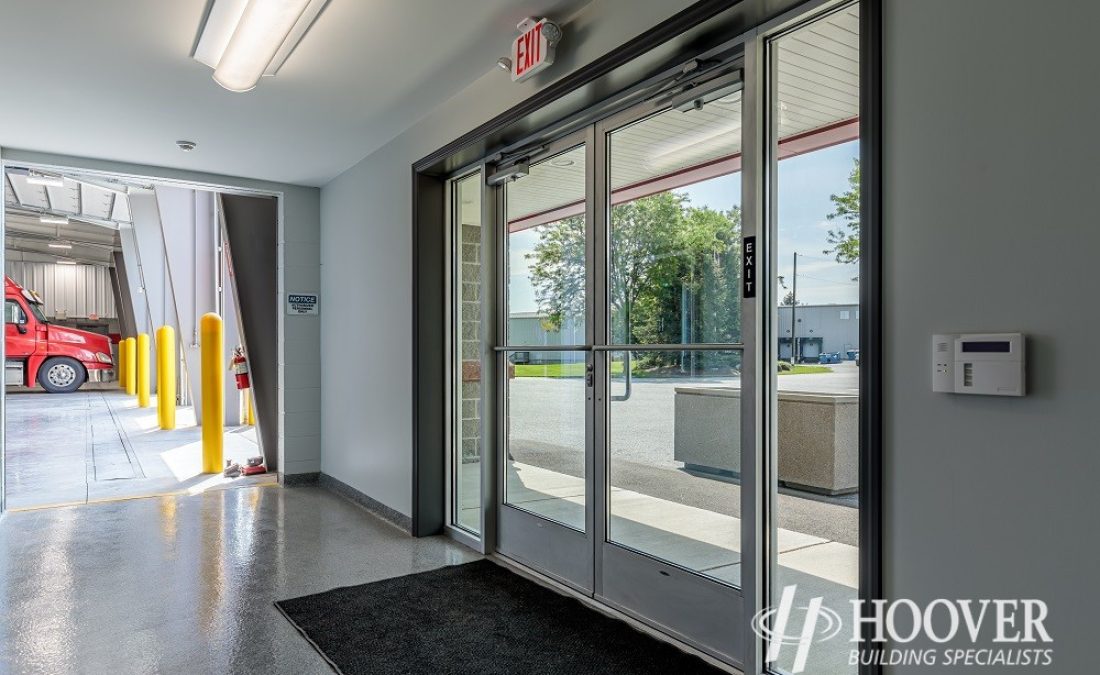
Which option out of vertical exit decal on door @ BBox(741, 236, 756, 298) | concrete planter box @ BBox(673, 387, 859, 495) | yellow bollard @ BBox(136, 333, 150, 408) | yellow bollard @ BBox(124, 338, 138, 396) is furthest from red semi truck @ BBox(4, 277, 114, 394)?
vertical exit decal on door @ BBox(741, 236, 756, 298)

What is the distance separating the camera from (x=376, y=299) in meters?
5.12

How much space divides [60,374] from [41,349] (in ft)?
2.75

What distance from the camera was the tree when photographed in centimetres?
222

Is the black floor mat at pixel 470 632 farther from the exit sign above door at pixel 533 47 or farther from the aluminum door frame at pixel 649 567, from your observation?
the exit sign above door at pixel 533 47

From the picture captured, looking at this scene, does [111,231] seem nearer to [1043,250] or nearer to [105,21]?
[105,21]

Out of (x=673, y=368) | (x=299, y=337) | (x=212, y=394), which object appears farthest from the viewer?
(x=212, y=394)

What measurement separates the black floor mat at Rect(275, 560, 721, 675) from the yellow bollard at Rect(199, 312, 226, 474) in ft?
12.6

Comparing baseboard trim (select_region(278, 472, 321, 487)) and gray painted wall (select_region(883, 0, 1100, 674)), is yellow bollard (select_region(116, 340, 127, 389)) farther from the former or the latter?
gray painted wall (select_region(883, 0, 1100, 674))

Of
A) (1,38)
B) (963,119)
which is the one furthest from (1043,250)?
(1,38)

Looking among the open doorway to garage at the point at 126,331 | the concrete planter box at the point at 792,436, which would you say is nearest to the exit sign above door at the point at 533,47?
the concrete planter box at the point at 792,436

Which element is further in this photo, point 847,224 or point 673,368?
point 673,368

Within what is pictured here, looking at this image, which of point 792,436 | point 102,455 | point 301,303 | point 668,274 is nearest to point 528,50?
point 668,274

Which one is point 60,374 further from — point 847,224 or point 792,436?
point 847,224

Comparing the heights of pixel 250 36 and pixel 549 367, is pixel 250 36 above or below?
above
